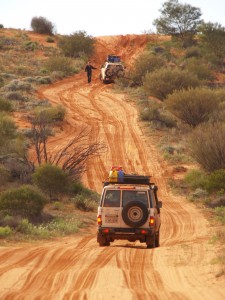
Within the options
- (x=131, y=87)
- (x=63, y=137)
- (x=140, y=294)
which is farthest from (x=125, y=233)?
(x=131, y=87)

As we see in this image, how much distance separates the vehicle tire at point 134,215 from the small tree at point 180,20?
202ft

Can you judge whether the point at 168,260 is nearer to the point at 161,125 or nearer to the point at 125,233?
the point at 125,233

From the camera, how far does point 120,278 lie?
10.1 m

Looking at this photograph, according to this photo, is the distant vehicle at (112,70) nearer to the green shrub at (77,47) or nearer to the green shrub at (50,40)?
the green shrub at (77,47)

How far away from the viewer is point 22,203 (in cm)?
1980

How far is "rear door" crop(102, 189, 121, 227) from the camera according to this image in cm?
1510

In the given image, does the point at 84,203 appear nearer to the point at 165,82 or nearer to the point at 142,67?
the point at 165,82

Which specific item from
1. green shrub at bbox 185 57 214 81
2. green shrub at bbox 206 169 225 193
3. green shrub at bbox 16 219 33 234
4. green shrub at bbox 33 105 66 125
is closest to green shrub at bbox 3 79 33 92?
green shrub at bbox 33 105 66 125

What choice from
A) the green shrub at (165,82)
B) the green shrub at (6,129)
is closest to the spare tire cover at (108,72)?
the green shrub at (165,82)

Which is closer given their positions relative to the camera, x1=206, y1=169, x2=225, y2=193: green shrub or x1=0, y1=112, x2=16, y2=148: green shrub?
Result: x1=206, y1=169, x2=225, y2=193: green shrub

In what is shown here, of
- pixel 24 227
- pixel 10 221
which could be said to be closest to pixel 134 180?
pixel 24 227

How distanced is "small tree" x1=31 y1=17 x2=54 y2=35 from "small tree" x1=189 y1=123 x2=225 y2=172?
55.9 metres

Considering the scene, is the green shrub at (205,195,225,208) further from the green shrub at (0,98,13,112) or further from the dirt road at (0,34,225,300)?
the green shrub at (0,98,13,112)

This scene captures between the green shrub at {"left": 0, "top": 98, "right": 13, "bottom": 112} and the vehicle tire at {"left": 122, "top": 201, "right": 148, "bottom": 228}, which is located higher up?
the green shrub at {"left": 0, "top": 98, "right": 13, "bottom": 112}
